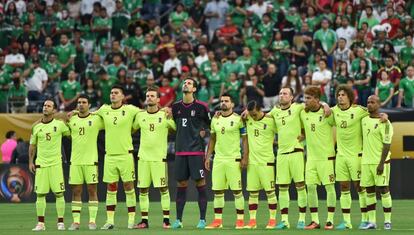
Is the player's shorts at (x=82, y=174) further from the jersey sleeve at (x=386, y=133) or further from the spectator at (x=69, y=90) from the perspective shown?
the spectator at (x=69, y=90)

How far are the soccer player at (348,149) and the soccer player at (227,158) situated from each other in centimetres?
192

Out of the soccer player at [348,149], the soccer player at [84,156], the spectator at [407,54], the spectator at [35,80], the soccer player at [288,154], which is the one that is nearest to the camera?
the soccer player at [348,149]

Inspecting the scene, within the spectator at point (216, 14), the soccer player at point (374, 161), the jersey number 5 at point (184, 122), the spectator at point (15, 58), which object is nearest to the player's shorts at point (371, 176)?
the soccer player at point (374, 161)

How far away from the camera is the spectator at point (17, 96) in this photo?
37875mm

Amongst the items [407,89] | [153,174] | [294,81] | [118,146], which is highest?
[294,81]

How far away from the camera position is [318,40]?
3906 centimetres

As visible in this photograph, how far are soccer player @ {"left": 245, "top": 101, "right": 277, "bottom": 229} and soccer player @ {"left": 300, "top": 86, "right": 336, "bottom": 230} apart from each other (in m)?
0.74

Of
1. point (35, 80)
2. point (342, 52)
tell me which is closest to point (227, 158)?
point (342, 52)

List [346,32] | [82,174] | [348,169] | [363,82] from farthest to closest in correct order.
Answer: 1. [346,32]
2. [363,82]
3. [82,174]
4. [348,169]

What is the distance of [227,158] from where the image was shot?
997 inches

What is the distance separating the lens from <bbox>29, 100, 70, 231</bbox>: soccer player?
25.2 m

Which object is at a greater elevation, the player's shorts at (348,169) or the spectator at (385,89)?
the spectator at (385,89)

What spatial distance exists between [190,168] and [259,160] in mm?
1384

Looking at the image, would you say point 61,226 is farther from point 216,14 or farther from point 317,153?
point 216,14
